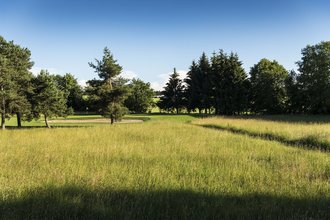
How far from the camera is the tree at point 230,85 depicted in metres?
60.9

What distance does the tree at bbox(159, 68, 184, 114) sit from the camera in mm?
74500

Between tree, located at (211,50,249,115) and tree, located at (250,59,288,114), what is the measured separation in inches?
77.6

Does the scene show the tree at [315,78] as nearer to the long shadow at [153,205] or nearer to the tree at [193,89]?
the tree at [193,89]

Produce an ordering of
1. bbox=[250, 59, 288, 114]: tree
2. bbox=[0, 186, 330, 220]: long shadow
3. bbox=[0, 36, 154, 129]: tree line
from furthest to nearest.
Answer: bbox=[250, 59, 288, 114]: tree → bbox=[0, 36, 154, 129]: tree line → bbox=[0, 186, 330, 220]: long shadow

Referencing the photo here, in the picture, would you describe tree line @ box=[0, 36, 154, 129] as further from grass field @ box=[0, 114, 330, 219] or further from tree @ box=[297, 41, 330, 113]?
tree @ box=[297, 41, 330, 113]

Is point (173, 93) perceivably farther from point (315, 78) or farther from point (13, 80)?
point (13, 80)

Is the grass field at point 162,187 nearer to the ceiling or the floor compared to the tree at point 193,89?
nearer to the floor

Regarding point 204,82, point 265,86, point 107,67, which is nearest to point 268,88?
point 265,86

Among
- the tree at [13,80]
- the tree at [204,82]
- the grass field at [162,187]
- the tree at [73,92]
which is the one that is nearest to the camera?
the grass field at [162,187]

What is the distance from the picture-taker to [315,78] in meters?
54.1

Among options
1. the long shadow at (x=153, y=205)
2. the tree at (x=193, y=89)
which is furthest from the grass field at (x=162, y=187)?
the tree at (x=193, y=89)

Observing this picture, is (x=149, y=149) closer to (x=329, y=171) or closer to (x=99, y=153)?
(x=99, y=153)

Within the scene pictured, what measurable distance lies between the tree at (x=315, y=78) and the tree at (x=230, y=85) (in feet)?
33.5

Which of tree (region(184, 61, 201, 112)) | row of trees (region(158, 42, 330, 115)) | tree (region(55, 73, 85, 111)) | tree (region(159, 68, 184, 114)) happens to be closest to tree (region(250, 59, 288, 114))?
row of trees (region(158, 42, 330, 115))
